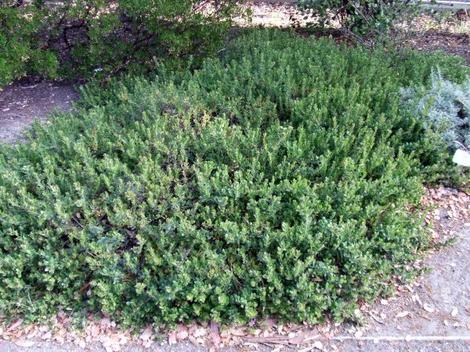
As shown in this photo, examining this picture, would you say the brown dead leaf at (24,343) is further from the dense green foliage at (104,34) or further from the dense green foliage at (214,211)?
the dense green foliage at (104,34)

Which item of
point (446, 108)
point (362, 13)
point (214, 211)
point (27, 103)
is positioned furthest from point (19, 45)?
point (362, 13)

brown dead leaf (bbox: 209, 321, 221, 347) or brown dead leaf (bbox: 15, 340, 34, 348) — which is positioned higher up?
brown dead leaf (bbox: 15, 340, 34, 348)

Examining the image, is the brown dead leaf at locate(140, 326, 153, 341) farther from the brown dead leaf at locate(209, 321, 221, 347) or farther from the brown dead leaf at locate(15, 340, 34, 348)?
the brown dead leaf at locate(15, 340, 34, 348)

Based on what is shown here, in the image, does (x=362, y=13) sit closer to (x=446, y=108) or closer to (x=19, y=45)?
(x=446, y=108)

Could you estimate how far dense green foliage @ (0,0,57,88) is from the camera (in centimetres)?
443

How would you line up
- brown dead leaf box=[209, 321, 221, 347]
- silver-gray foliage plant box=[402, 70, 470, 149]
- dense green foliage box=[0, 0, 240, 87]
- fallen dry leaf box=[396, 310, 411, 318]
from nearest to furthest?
brown dead leaf box=[209, 321, 221, 347] → fallen dry leaf box=[396, 310, 411, 318] → silver-gray foliage plant box=[402, 70, 470, 149] → dense green foliage box=[0, 0, 240, 87]

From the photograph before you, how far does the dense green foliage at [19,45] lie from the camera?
14.5ft

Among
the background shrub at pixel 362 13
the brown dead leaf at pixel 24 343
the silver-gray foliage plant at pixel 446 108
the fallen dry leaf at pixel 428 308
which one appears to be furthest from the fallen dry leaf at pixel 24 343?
the background shrub at pixel 362 13

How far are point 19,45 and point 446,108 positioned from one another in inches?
147

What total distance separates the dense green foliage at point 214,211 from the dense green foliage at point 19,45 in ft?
3.35

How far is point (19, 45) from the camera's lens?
447cm

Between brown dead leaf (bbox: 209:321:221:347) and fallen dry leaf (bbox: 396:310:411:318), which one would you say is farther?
fallen dry leaf (bbox: 396:310:411:318)

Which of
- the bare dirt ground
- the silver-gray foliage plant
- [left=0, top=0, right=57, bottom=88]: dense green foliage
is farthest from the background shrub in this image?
[left=0, top=0, right=57, bottom=88]: dense green foliage

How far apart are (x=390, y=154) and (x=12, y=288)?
261 cm
